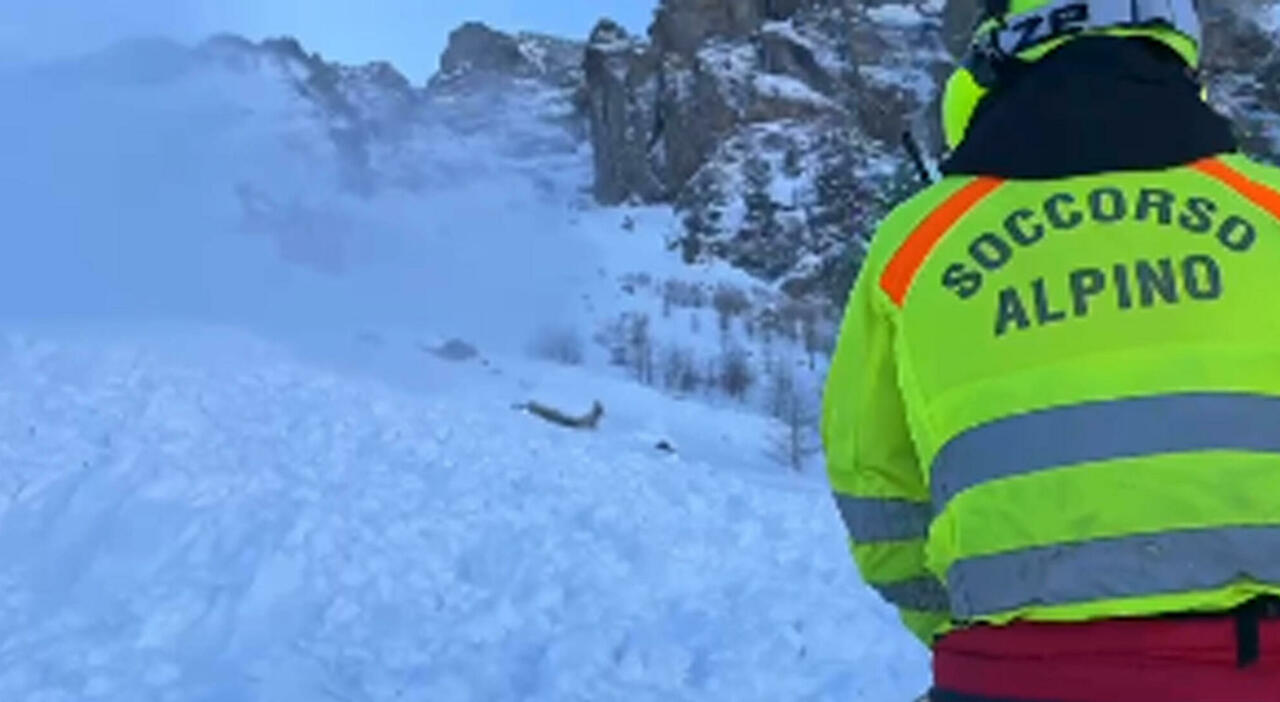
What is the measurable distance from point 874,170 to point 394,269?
2585cm

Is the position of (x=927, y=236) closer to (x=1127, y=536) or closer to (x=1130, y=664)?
(x=1127, y=536)

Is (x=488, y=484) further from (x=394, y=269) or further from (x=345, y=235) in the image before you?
(x=345, y=235)

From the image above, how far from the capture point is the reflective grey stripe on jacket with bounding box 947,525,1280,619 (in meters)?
1.40

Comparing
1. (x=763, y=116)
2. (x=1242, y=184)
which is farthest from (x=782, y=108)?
(x=1242, y=184)

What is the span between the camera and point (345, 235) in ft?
108

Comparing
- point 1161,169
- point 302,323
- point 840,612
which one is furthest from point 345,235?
point 1161,169

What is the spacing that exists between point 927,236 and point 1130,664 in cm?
56

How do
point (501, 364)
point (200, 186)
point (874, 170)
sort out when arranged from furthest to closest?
point (874, 170) → point (200, 186) → point (501, 364)

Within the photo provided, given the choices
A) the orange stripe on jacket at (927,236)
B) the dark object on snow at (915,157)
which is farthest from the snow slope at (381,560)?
the orange stripe on jacket at (927,236)

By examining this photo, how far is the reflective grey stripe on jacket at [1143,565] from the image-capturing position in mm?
1404

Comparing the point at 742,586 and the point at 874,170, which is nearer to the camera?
the point at 742,586

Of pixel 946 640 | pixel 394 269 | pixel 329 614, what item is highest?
pixel 946 640

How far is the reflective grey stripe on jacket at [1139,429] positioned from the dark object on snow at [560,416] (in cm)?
1282

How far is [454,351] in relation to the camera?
2030 centimetres
